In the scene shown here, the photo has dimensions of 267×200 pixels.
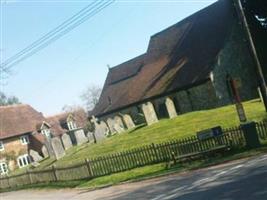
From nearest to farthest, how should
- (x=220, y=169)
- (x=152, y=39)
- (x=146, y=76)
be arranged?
(x=220, y=169)
(x=146, y=76)
(x=152, y=39)

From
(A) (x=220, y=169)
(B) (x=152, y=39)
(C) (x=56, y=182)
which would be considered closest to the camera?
(A) (x=220, y=169)

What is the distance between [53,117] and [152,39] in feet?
72.9

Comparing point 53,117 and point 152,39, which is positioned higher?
point 152,39

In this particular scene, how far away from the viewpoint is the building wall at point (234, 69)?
44.3 metres

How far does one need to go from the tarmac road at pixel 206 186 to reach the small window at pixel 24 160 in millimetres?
40959

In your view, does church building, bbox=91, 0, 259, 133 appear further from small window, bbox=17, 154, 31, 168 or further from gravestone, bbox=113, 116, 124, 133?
small window, bbox=17, 154, 31, 168

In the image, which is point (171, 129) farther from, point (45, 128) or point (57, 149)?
point (45, 128)

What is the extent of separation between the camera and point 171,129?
1362 inches

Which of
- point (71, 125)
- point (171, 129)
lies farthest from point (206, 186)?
point (71, 125)

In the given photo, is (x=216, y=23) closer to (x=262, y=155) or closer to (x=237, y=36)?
(x=237, y=36)

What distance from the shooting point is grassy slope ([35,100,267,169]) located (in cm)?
3045

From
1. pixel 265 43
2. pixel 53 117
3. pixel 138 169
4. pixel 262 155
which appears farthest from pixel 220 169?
pixel 53 117

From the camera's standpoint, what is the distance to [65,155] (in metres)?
43.5

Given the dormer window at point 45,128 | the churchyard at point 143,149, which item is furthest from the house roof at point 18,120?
the churchyard at point 143,149
